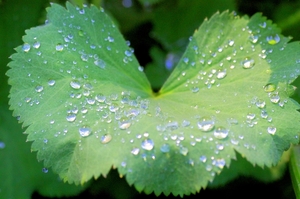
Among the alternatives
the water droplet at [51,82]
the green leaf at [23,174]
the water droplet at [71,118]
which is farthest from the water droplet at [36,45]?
the green leaf at [23,174]

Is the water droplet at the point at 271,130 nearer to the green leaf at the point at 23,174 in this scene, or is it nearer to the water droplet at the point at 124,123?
the water droplet at the point at 124,123

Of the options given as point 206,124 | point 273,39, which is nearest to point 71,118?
point 206,124

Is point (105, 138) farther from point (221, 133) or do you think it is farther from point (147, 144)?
point (221, 133)

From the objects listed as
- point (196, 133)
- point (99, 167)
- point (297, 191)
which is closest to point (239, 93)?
point (196, 133)

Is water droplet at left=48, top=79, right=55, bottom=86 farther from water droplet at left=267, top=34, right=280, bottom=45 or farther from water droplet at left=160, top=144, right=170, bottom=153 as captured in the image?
water droplet at left=267, top=34, right=280, bottom=45

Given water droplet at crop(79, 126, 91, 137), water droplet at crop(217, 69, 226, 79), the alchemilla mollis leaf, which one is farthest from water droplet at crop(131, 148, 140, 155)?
water droplet at crop(217, 69, 226, 79)
